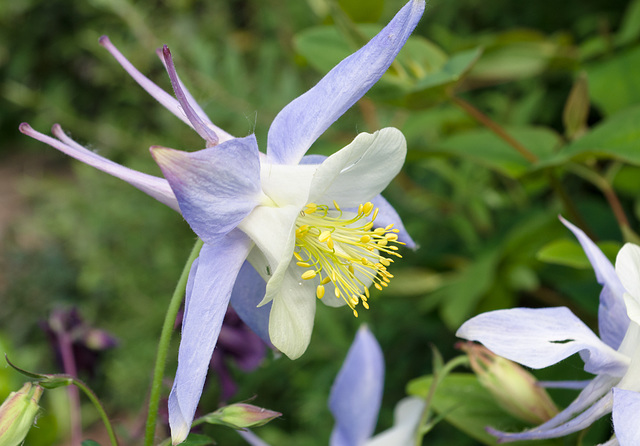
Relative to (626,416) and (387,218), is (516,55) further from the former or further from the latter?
(626,416)

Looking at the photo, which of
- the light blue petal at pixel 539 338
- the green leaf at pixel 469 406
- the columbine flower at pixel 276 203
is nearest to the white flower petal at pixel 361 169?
the columbine flower at pixel 276 203

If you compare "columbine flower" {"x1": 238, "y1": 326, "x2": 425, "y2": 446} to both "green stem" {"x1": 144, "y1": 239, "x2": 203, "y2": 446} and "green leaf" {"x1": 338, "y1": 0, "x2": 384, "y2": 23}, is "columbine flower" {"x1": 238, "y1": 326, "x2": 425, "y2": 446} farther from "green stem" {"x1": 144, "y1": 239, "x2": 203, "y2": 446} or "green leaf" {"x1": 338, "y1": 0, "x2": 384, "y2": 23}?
"green leaf" {"x1": 338, "y1": 0, "x2": 384, "y2": 23}

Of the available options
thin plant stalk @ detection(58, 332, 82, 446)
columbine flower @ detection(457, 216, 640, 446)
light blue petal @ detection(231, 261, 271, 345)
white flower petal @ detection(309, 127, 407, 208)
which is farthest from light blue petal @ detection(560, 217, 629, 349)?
thin plant stalk @ detection(58, 332, 82, 446)

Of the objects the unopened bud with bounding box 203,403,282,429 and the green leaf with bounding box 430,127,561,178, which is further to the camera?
the green leaf with bounding box 430,127,561,178

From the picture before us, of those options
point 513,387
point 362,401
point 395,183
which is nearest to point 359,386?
point 362,401

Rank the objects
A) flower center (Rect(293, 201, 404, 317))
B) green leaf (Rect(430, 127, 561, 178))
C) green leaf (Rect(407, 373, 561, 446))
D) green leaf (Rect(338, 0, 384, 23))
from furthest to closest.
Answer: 1. green leaf (Rect(338, 0, 384, 23))
2. green leaf (Rect(430, 127, 561, 178))
3. green leaf (Rect(407, 373, 561, 446))
4. flower center (Rect(293, 201, 404, 317))

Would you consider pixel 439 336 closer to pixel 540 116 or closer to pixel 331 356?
pixel 331 356

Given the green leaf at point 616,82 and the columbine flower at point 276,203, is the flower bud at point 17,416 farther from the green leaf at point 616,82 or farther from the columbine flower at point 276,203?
the green leaf at point 616,82
